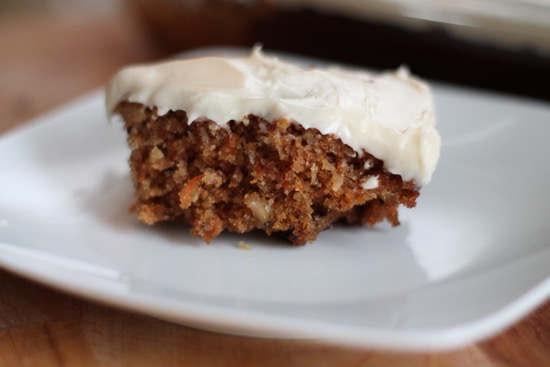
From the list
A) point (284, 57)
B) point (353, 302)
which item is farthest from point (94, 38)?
point (353, 302)

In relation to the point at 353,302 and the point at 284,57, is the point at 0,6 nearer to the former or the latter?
the point at 284,57

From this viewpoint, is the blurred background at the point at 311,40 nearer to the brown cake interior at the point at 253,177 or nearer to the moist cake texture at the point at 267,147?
the moist cake texture at the point at 267,147

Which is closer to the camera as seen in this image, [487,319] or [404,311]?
[487,319]

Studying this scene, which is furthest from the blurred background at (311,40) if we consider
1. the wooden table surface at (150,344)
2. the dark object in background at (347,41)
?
the wooden table surface at (150,344)

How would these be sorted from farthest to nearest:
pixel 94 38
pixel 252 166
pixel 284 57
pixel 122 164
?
pixel 94 38 → pixel 284 57 → pixel 122 164 → pixel 252 166

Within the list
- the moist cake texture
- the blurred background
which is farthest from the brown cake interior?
the blurred background

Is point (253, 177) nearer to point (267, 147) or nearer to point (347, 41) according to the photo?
point (267, 147)
